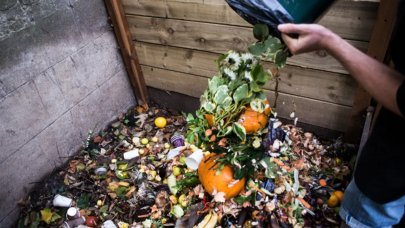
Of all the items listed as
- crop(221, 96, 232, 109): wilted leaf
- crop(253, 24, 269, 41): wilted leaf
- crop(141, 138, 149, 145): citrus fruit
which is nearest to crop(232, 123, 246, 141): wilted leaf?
crop(221, 96, 232, 109): wilted leaf

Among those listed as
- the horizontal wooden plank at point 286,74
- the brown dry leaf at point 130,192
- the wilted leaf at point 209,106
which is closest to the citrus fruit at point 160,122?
the horizontal wooden plank at point 286,74

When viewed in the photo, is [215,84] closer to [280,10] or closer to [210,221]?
[280,10]

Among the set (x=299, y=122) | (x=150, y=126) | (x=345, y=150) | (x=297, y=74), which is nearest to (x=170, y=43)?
(x=150, y=126)

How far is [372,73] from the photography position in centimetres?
99

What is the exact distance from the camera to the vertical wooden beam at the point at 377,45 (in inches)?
65.2

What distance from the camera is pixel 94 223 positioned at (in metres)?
2.19

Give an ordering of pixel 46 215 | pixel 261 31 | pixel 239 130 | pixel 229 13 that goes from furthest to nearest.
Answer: pixel 46 215 < pixel 229 13 < pixel 239 130 < pixel 261 31

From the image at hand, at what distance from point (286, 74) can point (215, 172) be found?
0.88 metres

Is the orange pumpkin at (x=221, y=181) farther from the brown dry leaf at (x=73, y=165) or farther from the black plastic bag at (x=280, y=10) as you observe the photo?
the brown dry leaf at (x=73, y=165)

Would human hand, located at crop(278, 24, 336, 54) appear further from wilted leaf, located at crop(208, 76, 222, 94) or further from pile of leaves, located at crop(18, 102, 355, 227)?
pile of leaves, located at crop(18, 102, 355, 227)

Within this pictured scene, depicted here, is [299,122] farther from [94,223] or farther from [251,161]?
[94,223]

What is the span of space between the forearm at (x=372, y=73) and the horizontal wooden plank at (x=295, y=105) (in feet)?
4.14

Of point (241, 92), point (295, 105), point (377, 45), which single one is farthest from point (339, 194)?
point (241, 92)

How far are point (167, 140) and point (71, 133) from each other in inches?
31.2
